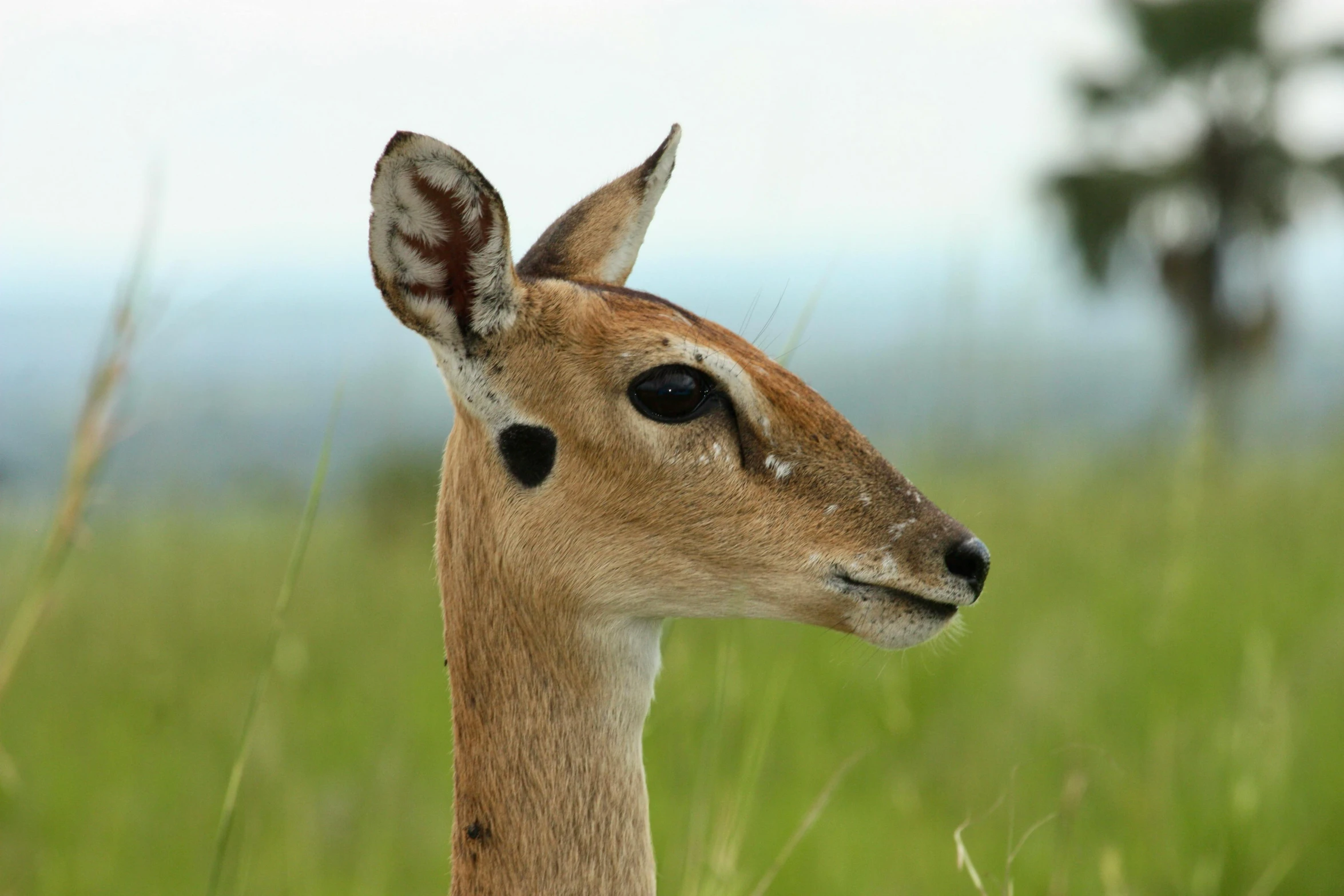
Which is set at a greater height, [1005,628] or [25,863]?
[1005,628]

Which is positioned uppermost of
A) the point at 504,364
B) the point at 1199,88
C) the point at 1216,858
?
the point at 1199,88

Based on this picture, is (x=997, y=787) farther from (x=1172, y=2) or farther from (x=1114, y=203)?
(x=1172, y=2)

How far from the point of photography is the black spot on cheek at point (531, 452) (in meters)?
2.44

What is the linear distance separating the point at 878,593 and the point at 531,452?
2.36ft

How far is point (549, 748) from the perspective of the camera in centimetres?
241

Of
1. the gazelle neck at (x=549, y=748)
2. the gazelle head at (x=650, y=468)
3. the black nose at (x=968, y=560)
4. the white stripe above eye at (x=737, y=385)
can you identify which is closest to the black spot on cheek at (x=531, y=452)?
the gazelle head at (x=650, y=468)

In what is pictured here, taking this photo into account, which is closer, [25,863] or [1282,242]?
[25,863]

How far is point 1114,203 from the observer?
19.5m

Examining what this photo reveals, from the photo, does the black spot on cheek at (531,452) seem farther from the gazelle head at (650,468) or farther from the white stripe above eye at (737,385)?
the white stripe above eye at (737,385)

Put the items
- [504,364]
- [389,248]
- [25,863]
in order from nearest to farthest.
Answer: [389,248] → [504,364] → [25,863]

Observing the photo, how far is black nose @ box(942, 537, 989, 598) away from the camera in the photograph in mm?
2314

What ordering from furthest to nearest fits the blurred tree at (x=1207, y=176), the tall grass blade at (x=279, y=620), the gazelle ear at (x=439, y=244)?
the blurred tree at (x=1207, y=176) → the tall grass blade at (x=279, y=620) → the gazelle ear at (x=439, y=244)

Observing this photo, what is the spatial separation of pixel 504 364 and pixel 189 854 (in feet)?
10.2

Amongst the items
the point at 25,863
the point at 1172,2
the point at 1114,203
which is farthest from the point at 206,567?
the point at 1172,2
